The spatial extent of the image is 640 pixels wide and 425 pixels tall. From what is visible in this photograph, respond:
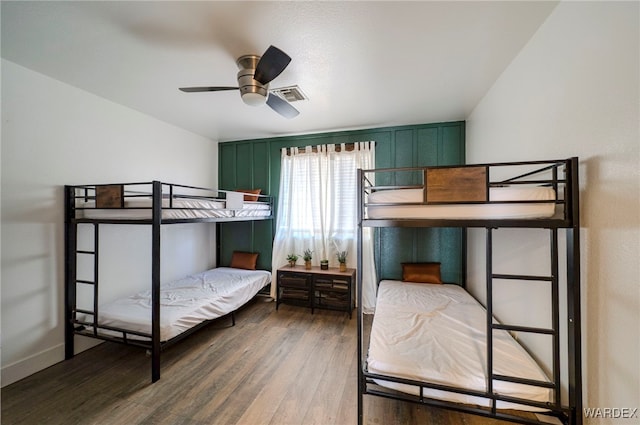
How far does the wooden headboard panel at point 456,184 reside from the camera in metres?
1.34

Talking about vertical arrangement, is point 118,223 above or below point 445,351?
above

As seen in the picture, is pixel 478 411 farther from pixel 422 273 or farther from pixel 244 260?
pixel 244 260

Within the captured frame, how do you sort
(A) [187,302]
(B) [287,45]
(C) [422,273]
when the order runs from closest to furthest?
(B) [287,45]
(A) [187,302]
(C) [422,273]

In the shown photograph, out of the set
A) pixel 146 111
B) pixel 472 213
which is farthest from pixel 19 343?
pixel 472 213

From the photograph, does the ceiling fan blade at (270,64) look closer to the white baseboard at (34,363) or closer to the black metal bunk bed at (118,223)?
the black metal bunk bed at (118,223)

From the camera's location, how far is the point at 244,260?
157 inches

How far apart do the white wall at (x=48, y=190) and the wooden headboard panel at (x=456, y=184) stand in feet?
10.6

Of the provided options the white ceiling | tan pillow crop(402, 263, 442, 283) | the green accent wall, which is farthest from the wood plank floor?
the white ceiling

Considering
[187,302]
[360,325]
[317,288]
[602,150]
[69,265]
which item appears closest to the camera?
[602,150]

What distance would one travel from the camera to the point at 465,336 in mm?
1821

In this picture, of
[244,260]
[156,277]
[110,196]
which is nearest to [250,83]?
[110,196]

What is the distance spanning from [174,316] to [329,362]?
1.51 metres

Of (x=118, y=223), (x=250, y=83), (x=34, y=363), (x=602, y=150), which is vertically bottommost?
(x=34, y=363)

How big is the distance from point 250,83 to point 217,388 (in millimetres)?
2436
